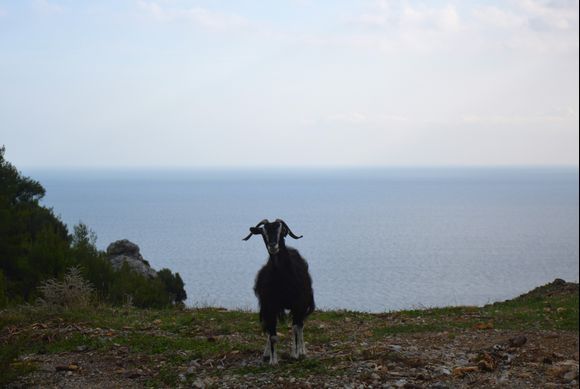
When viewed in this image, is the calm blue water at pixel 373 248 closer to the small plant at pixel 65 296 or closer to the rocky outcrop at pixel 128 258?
the small plant at pixel 65 296

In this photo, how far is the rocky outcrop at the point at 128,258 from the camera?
2998 centimetres

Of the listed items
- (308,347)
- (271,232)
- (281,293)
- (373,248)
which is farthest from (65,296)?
(373,248)

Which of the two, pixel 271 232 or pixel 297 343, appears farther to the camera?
pixel 297 343

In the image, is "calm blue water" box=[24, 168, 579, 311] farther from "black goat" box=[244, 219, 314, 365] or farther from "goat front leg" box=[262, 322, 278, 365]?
"goat front leg" box=[262, 322, 278, 365]

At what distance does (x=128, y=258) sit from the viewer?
31.1 m

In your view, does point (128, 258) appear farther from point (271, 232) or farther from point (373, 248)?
point (373, 248)

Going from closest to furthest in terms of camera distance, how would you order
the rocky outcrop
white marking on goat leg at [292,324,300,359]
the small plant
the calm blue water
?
white marking on goat leg at [292,324,300,359] → the small plant → the rocky outcrop → the calm blue water

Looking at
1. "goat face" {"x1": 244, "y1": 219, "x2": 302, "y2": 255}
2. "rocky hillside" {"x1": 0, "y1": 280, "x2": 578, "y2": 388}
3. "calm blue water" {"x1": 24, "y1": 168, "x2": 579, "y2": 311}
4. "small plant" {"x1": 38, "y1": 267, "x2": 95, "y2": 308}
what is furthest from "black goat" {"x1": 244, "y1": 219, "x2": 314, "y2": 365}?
"calm blue water" {"x1": 24, "y1": 168, "x2": 579, "y2": 311}

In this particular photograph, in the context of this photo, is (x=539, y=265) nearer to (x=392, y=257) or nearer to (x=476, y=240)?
(x=392, y=257)

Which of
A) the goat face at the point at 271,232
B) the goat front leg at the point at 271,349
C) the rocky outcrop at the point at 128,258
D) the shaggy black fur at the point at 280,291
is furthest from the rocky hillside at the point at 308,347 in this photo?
the rocky outcrop at the point at 128,258

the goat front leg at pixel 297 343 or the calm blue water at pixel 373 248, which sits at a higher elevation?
the goat front leg at pixel 297 343

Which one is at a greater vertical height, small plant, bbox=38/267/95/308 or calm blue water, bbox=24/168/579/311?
small plant, bbox=38/267/95/308

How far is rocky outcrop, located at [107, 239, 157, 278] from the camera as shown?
98.4 feet

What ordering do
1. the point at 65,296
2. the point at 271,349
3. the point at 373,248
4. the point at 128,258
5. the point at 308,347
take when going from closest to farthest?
the point at 271,349 → the point at 308,347 → the point at 65,296 → the point at 128,258 → the point at 373,248
